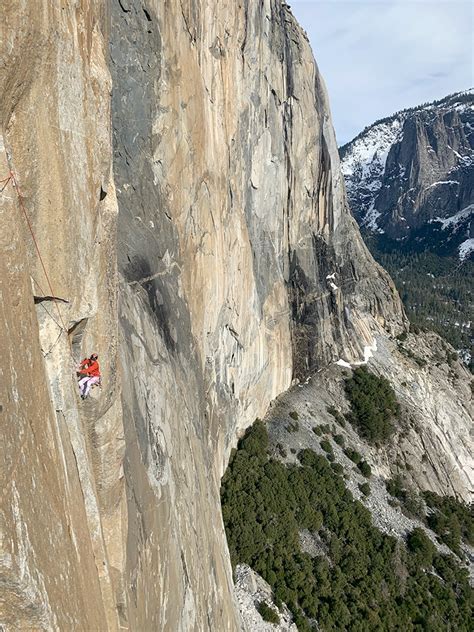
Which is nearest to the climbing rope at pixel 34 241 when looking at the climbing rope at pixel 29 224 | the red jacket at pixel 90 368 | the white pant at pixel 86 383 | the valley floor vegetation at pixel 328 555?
the climbing rope at pixel 29 224

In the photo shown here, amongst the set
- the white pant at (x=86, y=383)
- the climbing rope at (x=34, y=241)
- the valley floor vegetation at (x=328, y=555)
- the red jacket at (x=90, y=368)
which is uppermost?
the climbing rope at (x=34, y=241)

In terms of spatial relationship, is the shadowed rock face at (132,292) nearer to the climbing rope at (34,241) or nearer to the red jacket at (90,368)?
the climbing rope at (34,241)

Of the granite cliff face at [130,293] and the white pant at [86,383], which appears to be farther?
the white pant at [86,383]

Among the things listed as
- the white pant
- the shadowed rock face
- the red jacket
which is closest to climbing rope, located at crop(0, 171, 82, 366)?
the shadowed rock face

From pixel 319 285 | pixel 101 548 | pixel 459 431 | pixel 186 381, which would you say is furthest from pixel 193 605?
pixel 459 431

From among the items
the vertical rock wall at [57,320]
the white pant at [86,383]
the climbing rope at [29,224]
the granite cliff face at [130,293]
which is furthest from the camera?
the white pant at [86,383]

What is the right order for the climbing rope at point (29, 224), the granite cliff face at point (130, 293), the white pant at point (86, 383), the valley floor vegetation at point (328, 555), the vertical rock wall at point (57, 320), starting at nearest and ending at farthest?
1. the vertical rock wall at point (57, 320)
2. the granite cliff face at point (130, 293)
3. the climbing rope at point (29, 224)
4. the white pant at point (86, 383)
5. the valley floor vegetation at point (328, 555)

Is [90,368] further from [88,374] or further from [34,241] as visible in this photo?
[34,241]

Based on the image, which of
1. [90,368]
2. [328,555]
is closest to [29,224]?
[90,368]
